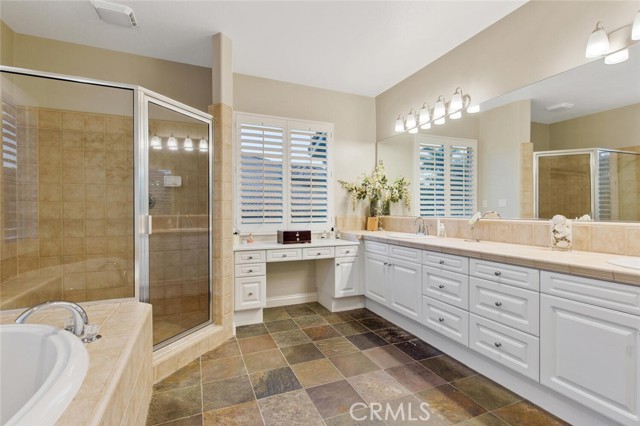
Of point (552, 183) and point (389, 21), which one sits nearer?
point (552, 183)

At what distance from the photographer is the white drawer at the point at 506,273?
5.59 ft

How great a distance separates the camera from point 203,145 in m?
2.69

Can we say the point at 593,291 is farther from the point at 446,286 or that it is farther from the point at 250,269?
the point at 250,269

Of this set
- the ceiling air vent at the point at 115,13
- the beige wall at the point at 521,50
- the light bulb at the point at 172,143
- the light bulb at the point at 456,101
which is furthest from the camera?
the light bulb at the point at 456,101

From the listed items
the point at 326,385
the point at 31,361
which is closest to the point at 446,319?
the point at 326,385

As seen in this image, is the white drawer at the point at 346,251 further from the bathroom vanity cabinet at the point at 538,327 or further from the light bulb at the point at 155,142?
the light bulb at the point at 155,142

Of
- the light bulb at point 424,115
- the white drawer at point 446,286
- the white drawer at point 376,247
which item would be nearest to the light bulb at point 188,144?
the white drawer at point 376,247

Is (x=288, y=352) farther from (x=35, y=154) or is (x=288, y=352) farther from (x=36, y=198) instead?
(x=35, y=154)

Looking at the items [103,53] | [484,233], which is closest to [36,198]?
[103,53]

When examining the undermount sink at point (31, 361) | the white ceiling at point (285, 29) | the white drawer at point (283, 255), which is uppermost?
the white ceiling at point (285, 29)

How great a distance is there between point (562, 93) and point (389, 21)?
1.41 meters

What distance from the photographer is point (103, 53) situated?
289 cm

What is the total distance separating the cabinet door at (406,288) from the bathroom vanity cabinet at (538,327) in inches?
0.5

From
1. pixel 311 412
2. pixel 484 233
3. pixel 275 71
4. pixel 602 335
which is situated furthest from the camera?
pixel 275 71
